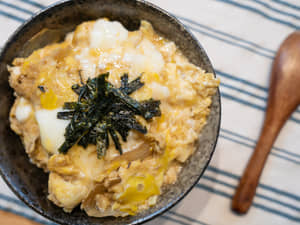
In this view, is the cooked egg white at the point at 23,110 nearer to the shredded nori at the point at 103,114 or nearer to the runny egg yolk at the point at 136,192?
A: the shredded nori at the point at 103,114

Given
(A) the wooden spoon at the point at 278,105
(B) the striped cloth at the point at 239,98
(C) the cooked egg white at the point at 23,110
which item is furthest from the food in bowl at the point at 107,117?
(A) the wooden spoon at the point at 278,105

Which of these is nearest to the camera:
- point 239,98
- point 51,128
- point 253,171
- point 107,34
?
point 51,128

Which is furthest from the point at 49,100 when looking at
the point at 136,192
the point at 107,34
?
the point at 136,192

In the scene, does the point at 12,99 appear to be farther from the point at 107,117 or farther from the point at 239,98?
the point at 239,98

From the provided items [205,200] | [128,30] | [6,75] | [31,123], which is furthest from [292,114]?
[6,75]

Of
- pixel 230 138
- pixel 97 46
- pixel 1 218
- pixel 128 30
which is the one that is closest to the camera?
pixel 97 46

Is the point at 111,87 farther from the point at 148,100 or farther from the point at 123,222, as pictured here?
the point at 123,222
